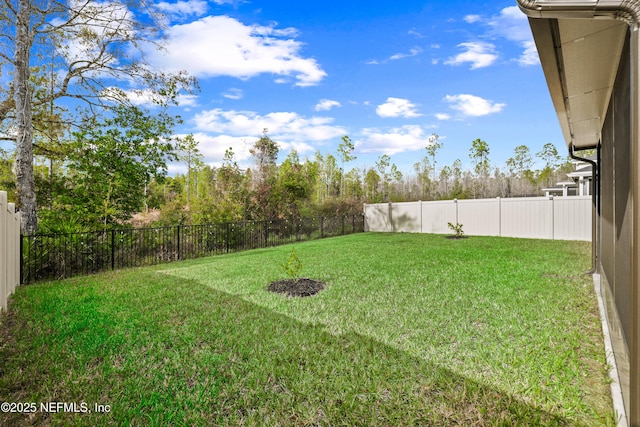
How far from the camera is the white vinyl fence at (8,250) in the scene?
4207 mm

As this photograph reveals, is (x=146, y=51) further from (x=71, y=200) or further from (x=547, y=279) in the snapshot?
(x=547, y=279)

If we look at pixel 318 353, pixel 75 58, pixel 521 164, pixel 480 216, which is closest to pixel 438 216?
pixel 480 216

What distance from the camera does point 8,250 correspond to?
15.7 feet

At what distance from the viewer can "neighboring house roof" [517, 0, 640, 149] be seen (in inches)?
59.7

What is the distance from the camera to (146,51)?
33.1 feet

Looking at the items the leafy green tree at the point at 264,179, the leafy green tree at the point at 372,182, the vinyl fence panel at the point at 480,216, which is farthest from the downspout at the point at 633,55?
the leafy green tree at the point at 372,182

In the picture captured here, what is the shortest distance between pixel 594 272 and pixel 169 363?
6538 mm

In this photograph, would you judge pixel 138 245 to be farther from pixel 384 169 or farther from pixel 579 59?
pixel 384 169

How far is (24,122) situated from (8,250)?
4544 mm

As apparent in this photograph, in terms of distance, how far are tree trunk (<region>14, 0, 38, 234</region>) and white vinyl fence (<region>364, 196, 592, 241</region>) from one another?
42.4 ft

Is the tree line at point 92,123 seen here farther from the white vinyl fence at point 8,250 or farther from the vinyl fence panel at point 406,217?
the vinyl fence panel at point 406,217

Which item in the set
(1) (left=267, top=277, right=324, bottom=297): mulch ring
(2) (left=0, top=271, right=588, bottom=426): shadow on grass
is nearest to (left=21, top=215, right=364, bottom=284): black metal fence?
(2) (left=0, top=271, right=588, bottom=426): shadow on grass

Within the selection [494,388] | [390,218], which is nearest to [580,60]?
[494,388]

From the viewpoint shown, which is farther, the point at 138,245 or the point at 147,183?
the point at 147,183
